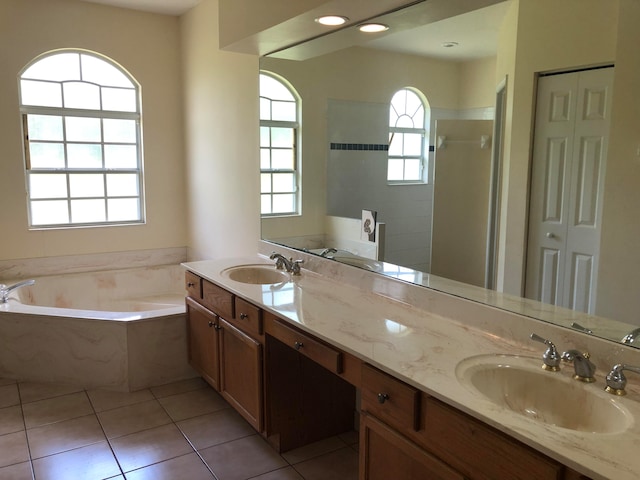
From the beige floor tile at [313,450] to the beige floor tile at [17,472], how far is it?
3.85 ft

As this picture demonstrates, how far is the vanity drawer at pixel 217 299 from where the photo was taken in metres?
2.76

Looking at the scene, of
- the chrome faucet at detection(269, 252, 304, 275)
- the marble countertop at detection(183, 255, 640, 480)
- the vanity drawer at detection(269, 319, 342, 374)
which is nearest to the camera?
the marble countertop at detection(183, 255, 640, 480)

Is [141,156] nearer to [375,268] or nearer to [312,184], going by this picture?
[312,184]

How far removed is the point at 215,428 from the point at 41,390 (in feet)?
4.10

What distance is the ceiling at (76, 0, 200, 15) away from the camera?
13.5ft

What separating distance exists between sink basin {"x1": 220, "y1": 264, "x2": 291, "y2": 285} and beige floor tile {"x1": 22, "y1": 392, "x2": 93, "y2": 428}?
1.13 m

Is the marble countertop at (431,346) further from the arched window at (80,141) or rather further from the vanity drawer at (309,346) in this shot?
the arched window at (80,141)

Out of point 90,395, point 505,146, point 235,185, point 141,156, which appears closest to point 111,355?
point 90,395

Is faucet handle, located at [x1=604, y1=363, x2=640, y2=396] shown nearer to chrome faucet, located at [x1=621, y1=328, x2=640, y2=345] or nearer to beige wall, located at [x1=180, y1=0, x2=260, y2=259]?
chrome faucet, located at [x1=621, y1=328, x2=640, y2=345]

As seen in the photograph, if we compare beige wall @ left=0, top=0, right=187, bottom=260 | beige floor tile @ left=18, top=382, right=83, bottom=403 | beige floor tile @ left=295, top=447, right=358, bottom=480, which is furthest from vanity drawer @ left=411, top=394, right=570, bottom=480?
beige wall @ left=0, top=0, right=187, bottom=260

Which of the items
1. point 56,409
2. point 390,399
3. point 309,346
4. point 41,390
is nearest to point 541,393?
point 390,399

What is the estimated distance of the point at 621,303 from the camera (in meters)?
1.62

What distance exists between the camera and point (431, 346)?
6.04 feet

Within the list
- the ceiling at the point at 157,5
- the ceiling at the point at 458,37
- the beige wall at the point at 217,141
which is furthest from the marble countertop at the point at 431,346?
the ceiling at the point at 157,5
